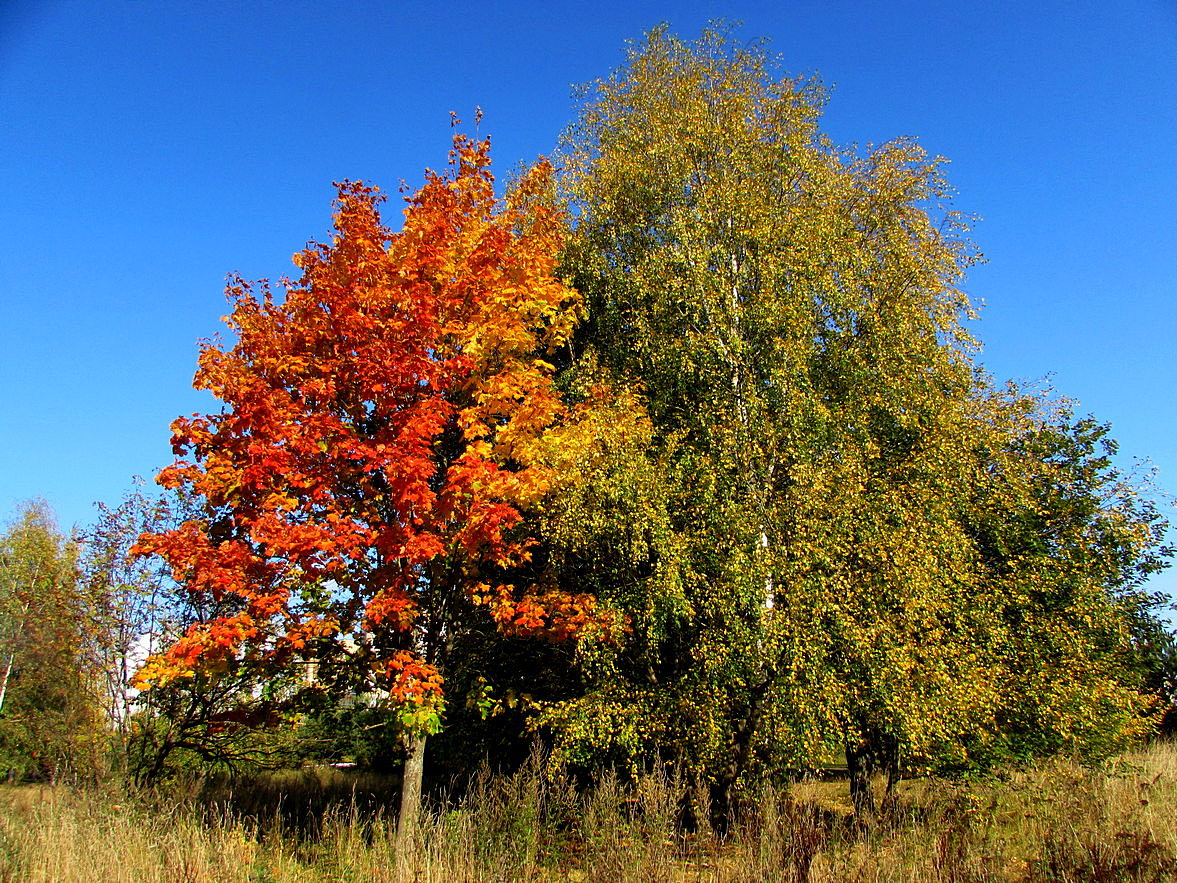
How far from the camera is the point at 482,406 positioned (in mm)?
9531

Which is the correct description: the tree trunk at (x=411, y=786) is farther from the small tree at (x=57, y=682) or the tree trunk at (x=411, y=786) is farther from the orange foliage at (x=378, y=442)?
the small tree at (x=57, y=682)

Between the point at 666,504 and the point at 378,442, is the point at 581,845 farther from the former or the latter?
the point at 378,442

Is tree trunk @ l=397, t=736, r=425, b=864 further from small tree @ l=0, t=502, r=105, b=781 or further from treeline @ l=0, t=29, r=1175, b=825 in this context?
small tree @ l=0, t=502, r=105, b=781

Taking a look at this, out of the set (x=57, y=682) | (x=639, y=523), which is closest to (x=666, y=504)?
(x=639, y=523)

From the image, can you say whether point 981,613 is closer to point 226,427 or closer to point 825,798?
point 825,798

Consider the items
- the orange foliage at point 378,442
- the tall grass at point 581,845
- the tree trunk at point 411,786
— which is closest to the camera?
the tall grass at point 581,845

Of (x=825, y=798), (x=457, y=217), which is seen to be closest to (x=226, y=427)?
(x=457, y=217)

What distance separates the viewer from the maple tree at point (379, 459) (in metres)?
7.84

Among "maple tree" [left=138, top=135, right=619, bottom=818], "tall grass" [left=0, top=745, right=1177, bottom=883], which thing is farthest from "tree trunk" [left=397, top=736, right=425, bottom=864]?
"tall grass" [left=0, top=745, right=1177, bottom=883]

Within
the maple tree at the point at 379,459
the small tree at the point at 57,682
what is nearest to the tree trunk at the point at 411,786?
the maple tree at the point at 379,459

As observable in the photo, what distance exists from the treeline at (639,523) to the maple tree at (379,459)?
0.17 ft

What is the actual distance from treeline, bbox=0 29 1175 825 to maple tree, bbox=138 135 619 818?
0.05 m

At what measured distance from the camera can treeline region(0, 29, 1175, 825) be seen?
328 inches

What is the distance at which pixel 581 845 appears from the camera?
7141 millimetres
